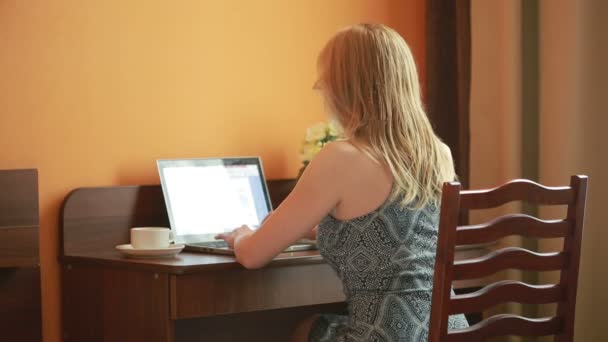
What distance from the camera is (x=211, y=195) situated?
7.92ft

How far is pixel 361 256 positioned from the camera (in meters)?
1.84

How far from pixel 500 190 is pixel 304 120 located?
1.09m

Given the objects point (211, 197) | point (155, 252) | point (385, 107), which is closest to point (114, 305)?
point (155, 252)

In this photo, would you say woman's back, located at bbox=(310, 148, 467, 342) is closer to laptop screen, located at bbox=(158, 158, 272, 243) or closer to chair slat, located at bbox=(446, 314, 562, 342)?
chair slat, located at bbox=(446, 314, 562, 342)

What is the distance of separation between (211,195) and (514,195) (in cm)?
92

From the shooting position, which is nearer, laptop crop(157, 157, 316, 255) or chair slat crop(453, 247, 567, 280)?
chair slat crop(453, 247, 567, 280)

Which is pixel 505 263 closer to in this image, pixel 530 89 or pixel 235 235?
pixel 235 235

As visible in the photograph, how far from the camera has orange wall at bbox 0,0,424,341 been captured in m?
2.25

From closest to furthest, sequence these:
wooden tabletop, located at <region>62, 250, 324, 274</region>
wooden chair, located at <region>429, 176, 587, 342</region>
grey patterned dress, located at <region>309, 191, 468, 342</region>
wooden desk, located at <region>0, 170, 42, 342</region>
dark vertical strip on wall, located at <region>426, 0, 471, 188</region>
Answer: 1. wooden chair, located at <region>429, 176, 587, 342</region>
2. grey patterned dress, located at <region>309, 191, 468, 342</region>
3. wooden tabletop, located at <region>62, 250, 324, 274</region>
4. wooden desk, located at <region>0, 170, 42, 342</region>
5. dark vertical strip on wall, located at <region>426, 0, 471, 188</region>

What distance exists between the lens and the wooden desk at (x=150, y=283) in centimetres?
194

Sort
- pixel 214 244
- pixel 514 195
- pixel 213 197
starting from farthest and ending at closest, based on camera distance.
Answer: pixel 213 197
pixel 214 244
pixel 514 195

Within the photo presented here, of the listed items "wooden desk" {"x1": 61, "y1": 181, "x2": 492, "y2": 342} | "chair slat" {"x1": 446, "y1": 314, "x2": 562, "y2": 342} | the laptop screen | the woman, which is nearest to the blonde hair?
the woman

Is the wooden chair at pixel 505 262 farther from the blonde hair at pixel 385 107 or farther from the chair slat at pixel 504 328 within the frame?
the blonde hair at pixel 385 107

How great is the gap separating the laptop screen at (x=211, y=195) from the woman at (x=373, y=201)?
1.45 feet
